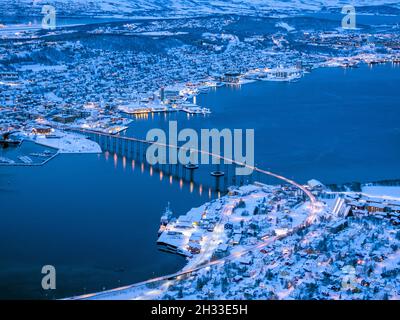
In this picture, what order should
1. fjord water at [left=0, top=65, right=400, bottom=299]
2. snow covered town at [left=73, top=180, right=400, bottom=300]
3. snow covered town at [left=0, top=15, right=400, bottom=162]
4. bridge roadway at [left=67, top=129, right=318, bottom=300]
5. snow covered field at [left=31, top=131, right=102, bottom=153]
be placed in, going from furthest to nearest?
snow covered town at [left=0, top=15, right=400, bottom=162] < snow covered field at [left=31, top=131, right=102, bottom=153] < fjord water at [left=0, top=65, right=400, bottom=299] < bridge roadway at [left=67, top=129, right=318, bottom=300] < snow covered town at [left=73, top=180, right=400, bottom=300]

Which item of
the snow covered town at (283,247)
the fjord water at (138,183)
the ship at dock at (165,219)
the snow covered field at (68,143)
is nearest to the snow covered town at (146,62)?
the snow covered field at (68,143)

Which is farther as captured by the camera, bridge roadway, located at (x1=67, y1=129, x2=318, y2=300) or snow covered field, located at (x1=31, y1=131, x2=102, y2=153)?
snow covered field, located at (x1=31, y1=131, x2=102, y2=153)

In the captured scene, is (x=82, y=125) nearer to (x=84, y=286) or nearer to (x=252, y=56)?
(x=84, y=286)

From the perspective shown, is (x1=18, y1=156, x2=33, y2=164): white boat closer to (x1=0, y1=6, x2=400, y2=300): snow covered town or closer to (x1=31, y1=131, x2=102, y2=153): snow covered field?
(x1=0, y1=6, x2=400, y2=300): snow covered town

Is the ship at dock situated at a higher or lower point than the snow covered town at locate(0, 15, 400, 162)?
lower

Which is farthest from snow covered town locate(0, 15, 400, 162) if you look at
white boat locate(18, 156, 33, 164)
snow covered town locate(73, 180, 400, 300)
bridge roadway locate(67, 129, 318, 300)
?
snow covered town locate(73, 180, 400, 300)

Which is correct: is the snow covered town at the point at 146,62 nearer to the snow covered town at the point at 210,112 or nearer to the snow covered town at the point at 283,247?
the snow covered town at the point at 210,112
